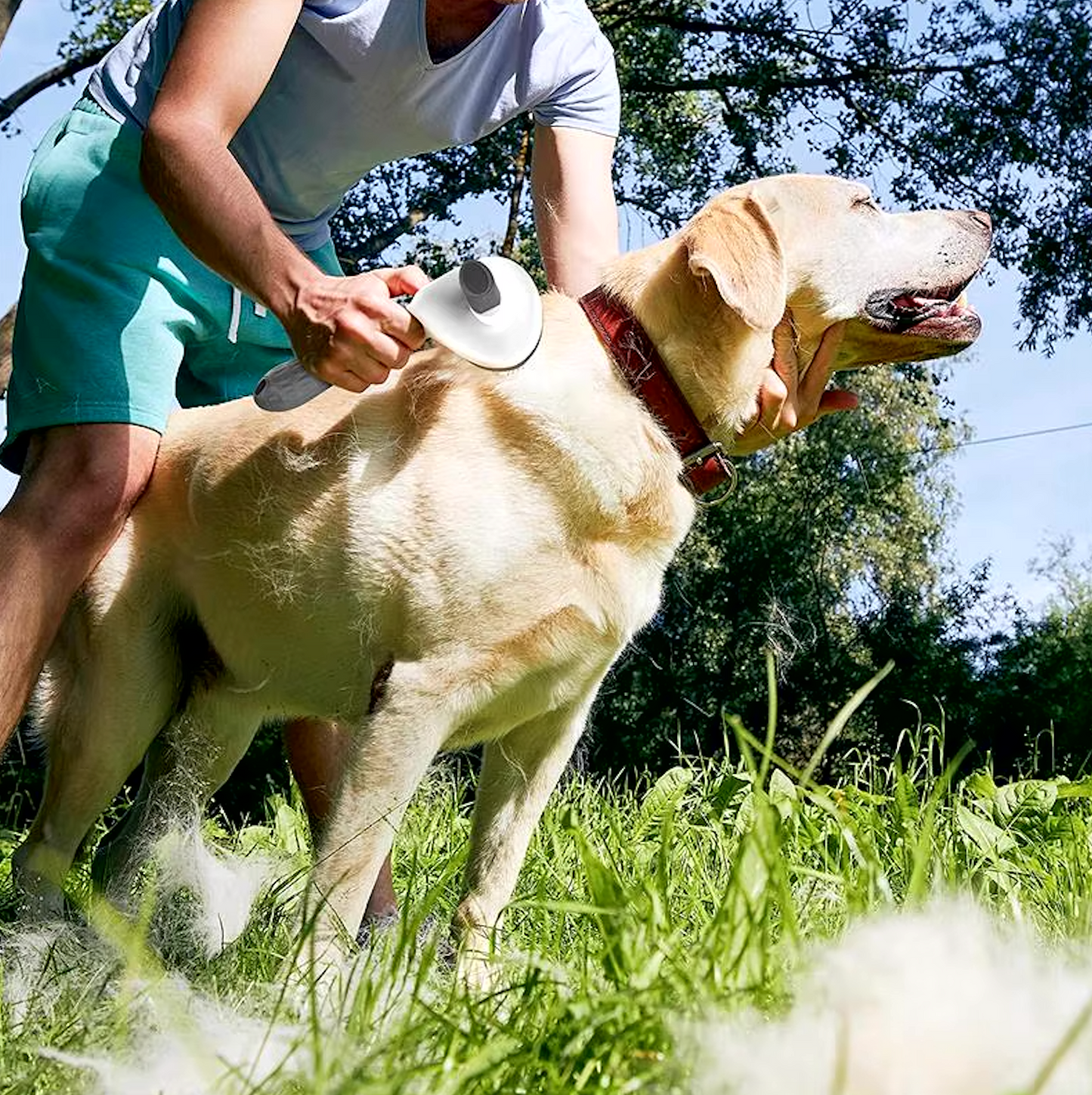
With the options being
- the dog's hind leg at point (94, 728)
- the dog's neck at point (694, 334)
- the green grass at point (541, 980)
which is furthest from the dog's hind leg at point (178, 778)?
the dog's neck at point (694, 334)

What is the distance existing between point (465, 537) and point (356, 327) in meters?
0.49

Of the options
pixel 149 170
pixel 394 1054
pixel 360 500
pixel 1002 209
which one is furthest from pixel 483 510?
pixel 1002 209

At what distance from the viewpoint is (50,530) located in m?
2.84

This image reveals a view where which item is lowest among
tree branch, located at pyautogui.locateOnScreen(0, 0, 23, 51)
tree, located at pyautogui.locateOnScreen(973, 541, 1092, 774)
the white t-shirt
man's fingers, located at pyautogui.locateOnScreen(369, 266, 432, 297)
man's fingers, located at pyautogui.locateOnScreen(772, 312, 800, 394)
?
tree, located at pyautogui.locateOnScreen(973, 541, 1092, 774)

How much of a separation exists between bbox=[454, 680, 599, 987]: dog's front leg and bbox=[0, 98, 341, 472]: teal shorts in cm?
102

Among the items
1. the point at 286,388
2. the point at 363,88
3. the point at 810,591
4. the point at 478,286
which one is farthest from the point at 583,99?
the point at 810,591

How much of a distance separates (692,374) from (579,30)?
1115 mm

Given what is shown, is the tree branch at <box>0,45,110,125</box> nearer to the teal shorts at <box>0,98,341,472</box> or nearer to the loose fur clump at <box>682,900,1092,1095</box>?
the teal shorts at <box>0,98,341,472</box>

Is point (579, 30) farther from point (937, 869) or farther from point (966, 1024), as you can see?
point (966, 1024)

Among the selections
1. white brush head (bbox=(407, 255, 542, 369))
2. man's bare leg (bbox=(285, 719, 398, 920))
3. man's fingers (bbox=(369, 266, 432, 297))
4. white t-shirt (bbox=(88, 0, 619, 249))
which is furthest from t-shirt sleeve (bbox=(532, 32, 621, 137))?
man's bare leg (bbox=(285, 719, 398, 920))

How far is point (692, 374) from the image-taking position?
2812 millimetres

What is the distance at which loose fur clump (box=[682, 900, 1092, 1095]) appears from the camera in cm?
126

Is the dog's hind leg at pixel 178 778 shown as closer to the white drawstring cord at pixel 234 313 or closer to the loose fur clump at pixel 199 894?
the loose fur clump at pixel 199 894

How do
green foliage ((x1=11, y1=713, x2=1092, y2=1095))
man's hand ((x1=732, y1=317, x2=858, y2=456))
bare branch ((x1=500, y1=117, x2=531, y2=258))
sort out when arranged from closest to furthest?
green foliage ((x1=11, y1=713, x2=1092, y2=1095)) → man's hand ((x1=732, y1=317, x2=858, y2=456)) → bare branch ((x1=500, y1=117, x2=531, y2=258))
